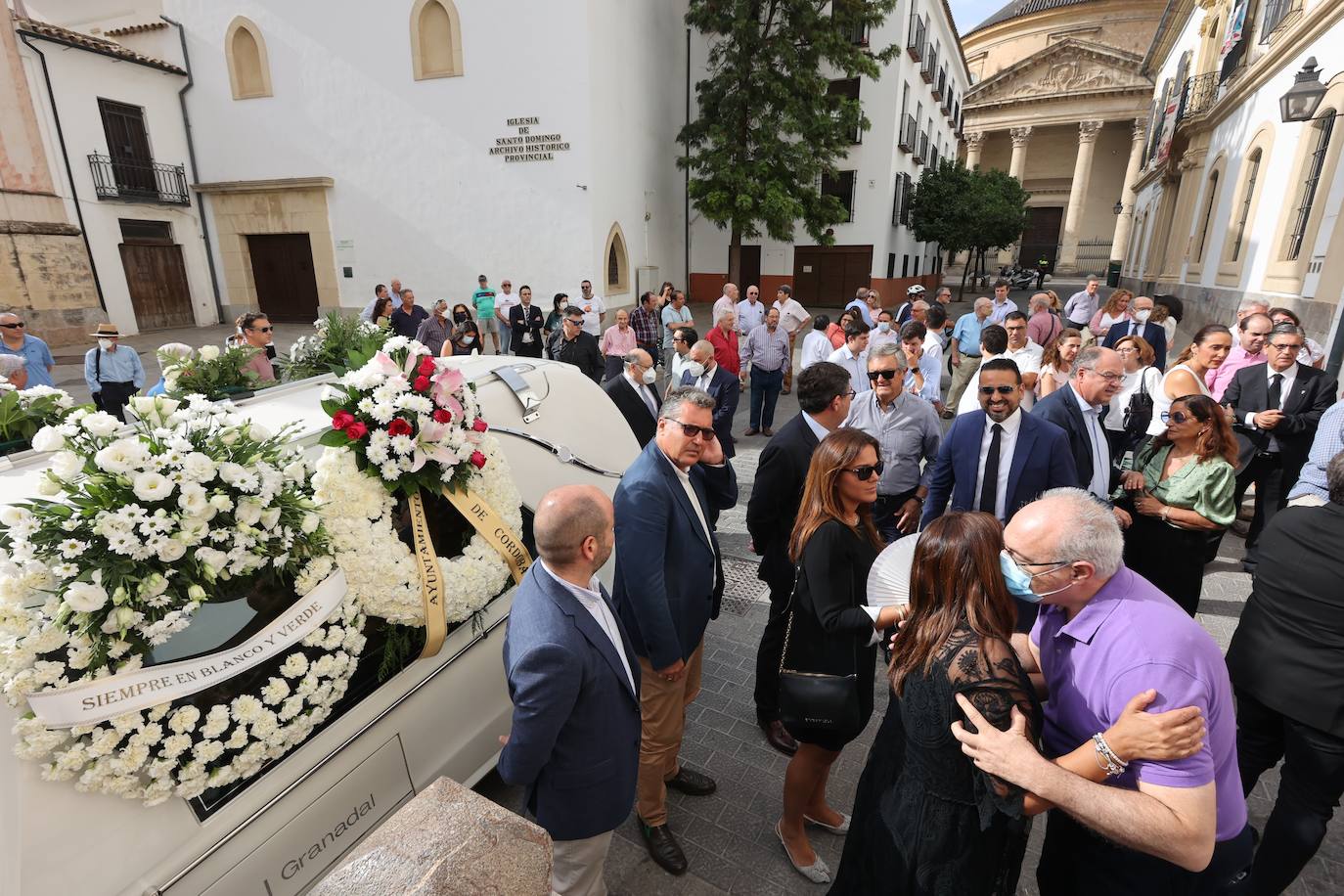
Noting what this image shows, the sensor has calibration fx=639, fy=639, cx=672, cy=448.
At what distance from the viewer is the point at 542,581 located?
86.3 inches

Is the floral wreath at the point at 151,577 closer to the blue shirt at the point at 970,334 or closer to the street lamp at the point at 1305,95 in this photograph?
the blue shirt at the point at 970,334

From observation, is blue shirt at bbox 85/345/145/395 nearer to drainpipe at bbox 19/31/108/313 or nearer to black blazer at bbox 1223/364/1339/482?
black blazer at bbox 1223/364/1339/482

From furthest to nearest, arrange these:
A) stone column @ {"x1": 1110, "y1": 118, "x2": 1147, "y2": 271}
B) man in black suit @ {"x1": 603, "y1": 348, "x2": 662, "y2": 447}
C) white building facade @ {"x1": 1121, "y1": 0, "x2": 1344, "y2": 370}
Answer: stone column @ {"x1": 1110, "y1": 118, "x2": 1147, "y2": 271}, white building facade @ {"x1": 1121, "y1": 0, "x2": 1344, "y2": 370}, man in black suit @ {"x1": 603, "y1": 348, "x2": 662, "y2": 447}

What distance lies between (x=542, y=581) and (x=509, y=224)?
17.1 meters

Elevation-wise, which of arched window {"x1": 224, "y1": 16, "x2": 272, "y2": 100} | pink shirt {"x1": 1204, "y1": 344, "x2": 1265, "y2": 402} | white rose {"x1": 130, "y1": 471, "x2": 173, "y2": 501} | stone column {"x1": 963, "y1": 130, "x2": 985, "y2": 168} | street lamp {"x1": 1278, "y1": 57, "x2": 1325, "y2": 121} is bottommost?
pink shirt {"x1": 1204, "y1": 344, "x2": 1265, "y2": 402}

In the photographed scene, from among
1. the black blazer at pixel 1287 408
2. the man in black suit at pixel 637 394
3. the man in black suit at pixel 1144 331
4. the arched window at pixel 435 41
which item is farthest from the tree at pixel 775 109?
the black blazer at pixel 1287 408

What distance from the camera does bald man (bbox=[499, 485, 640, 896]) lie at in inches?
79.9

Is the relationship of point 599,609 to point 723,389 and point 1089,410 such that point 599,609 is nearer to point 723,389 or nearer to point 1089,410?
point 1089,410

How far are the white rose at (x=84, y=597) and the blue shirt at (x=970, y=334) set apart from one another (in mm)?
9650

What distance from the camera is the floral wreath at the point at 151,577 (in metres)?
1.68

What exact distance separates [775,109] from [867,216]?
6.08 m

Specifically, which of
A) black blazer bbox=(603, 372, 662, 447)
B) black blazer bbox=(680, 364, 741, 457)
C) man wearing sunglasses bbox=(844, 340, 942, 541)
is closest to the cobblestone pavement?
man wearing sunglasses bbox=(844, 340, 942, 541)

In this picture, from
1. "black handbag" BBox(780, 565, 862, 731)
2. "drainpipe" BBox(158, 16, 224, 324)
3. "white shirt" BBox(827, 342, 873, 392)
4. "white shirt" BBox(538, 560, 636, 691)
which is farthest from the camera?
"drainpipe" BBox(158, 16, 224, 324)

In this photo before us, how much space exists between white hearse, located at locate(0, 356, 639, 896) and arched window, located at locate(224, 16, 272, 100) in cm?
2038
